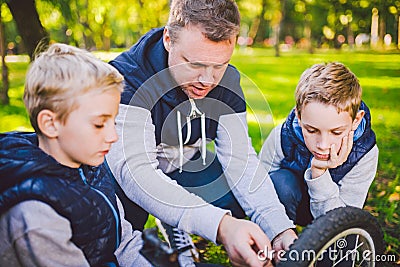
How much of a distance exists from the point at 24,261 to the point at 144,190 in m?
0.36

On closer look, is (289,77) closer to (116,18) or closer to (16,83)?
(116,18)

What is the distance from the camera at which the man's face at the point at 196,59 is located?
4.31ft

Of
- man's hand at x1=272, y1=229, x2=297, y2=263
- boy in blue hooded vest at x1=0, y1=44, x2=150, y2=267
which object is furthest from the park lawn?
boy in blue hooded vest at x1=0, y1=44, x2=150, y2=267

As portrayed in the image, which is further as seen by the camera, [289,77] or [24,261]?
[289,77]

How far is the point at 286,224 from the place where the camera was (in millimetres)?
1386

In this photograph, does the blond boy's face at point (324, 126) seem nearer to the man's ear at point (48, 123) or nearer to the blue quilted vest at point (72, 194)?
the blue quilted vest at point (72, 194)

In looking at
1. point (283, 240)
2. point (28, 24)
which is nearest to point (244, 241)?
point (283, 240)

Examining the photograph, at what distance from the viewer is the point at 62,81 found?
3.59 feet

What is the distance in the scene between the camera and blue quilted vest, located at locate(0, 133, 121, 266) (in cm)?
106

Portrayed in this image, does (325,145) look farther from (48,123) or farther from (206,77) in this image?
(48,123)

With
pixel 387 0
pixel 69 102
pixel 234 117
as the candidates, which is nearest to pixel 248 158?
pixel 234 117

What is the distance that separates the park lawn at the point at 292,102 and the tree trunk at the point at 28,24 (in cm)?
9

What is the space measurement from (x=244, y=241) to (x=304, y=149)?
1.73 feet

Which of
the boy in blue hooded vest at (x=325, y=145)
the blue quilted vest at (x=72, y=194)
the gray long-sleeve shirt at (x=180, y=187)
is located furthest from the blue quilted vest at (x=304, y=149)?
the blue quilted vest at (x=72, y=194)
